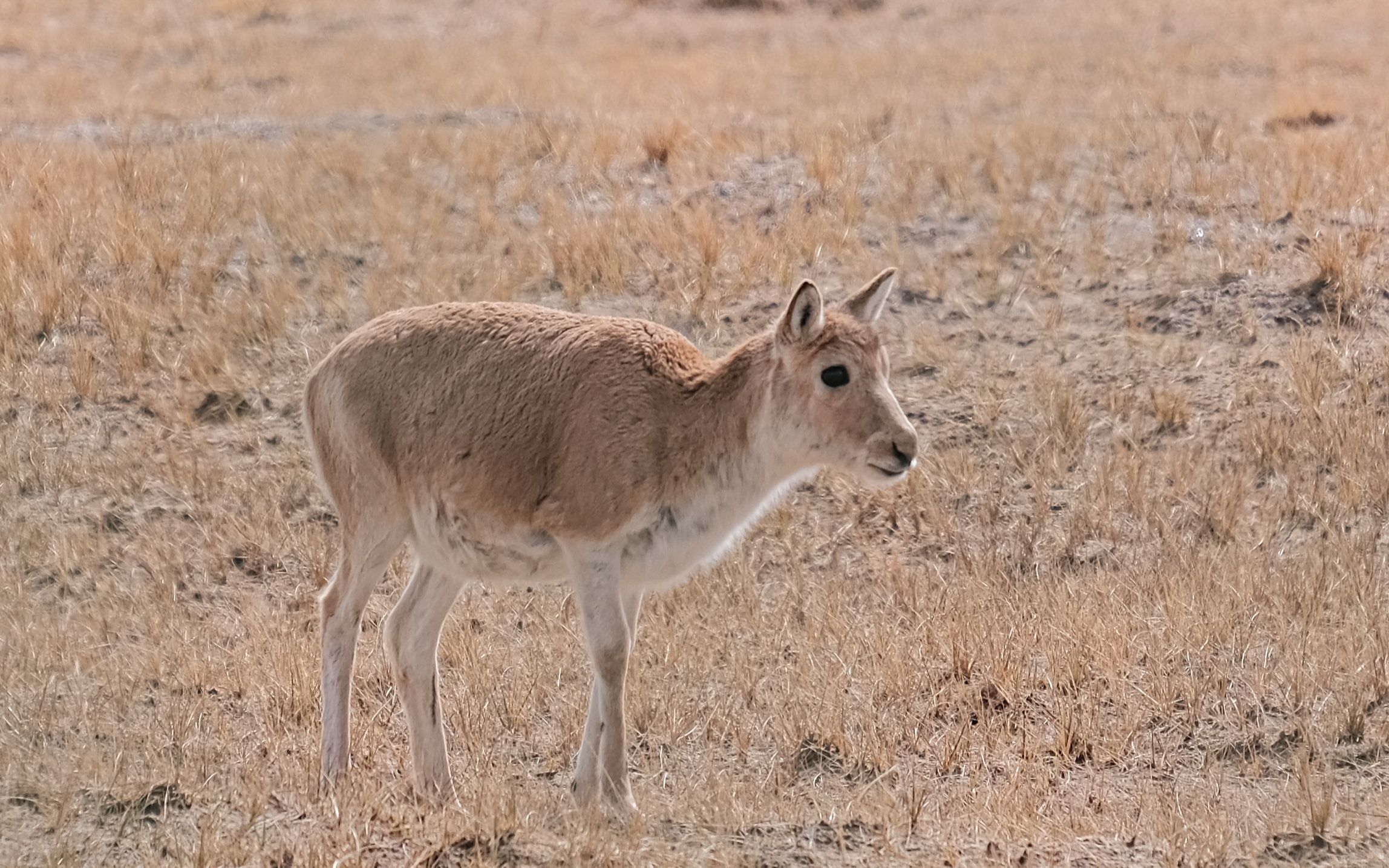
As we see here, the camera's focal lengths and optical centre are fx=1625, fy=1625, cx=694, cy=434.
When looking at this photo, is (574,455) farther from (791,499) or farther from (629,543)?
(791,499)

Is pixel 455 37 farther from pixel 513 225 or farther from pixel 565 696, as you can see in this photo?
pixel 565 696

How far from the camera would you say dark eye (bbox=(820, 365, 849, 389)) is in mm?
6645

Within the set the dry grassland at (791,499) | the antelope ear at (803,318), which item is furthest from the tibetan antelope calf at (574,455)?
the dry grassland at (791,499)

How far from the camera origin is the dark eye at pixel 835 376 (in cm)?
664

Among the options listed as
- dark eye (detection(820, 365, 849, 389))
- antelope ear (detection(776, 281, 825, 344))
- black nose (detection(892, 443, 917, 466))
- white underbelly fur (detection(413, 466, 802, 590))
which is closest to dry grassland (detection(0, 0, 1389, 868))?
white underbelly fur (detection(413, 466, 802, 590))

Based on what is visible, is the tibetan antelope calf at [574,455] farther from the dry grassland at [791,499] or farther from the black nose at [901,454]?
the dry grassland at [791,499]

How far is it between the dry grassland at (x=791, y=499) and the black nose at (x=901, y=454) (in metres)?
1.34

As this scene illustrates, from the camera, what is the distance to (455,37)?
30.8 metres

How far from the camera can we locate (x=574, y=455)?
21.5 feet

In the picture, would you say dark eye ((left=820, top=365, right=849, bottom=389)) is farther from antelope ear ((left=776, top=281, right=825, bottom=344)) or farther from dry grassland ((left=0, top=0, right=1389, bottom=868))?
dry grassland ((left=0, top=0, right=1389, bottom=868))

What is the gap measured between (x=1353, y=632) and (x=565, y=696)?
386 cm

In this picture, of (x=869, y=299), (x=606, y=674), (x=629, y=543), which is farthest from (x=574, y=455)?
(x=869, y=299)

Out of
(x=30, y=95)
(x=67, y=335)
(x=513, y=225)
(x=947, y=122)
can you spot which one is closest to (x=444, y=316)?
(x=67, y=335)

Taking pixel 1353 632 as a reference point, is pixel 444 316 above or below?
above
